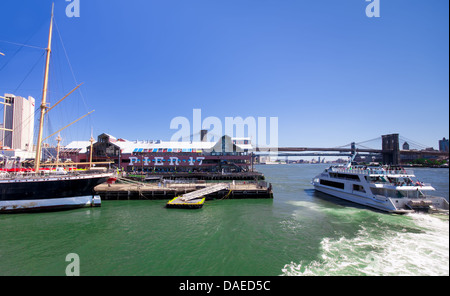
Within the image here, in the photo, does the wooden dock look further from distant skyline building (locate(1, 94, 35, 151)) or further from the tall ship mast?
distant skyline building (locate(1, 94, 35, 151))

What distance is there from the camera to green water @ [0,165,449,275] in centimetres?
1197

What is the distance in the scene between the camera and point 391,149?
114 m

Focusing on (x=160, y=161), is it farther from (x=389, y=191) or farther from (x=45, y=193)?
(x=389, y=191)

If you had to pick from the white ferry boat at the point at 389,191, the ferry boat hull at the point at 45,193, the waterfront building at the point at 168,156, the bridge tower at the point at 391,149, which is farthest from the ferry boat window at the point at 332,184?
the bridge tower at the point at 391,149

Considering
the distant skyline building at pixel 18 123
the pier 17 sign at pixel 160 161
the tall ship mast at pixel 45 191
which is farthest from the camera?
the distant skyline building at pixel 18 123

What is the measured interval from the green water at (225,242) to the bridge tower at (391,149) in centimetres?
10990

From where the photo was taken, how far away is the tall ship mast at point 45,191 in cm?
2311

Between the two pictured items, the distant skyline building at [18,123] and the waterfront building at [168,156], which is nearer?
the waterfront building at [168,156]

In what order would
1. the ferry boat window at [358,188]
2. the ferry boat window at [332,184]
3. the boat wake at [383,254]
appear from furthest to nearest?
the ferry boat window at [332,184] → the ferry boat window at [358,188] → the boat wake at [383,254]

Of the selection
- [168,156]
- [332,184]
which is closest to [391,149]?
[332,184]

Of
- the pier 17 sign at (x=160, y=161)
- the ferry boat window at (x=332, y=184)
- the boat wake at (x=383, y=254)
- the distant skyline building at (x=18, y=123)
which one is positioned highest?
the distant skyline building at (x=18, y=123)

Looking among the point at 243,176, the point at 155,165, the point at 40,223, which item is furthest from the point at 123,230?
the point at 155,165

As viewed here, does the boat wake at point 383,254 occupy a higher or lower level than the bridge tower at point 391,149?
lower

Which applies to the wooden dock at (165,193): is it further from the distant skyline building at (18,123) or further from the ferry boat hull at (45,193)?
the distant skyline building at (18,123)
